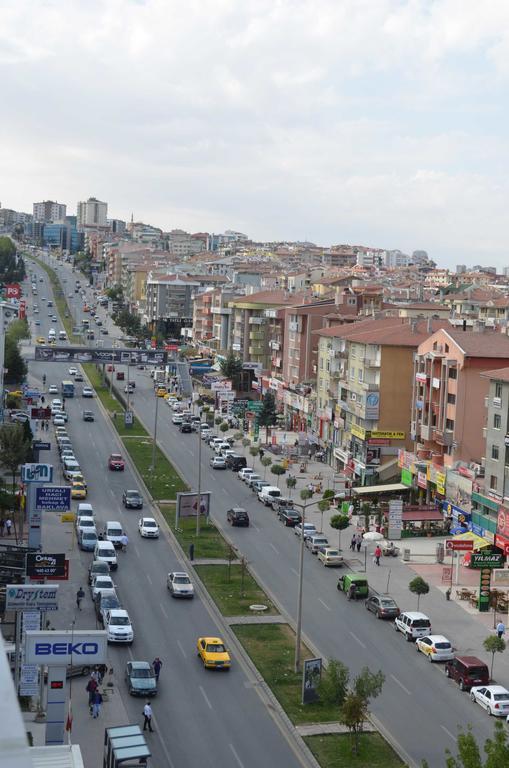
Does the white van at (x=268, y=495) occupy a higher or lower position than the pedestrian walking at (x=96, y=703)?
lower

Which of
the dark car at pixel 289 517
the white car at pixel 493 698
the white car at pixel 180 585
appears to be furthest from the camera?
the dark car at pixel 289 517

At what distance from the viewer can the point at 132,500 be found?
5450 cm

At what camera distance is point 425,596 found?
40.8m

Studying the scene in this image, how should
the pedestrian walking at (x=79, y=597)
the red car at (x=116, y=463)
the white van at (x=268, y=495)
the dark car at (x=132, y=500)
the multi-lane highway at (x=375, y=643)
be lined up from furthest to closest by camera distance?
the red car at (x=116, y=463), the white van at (x=268, y=495), the dark car at (x=132, y=500), the pedestrian walking at (x=79, y=597), the multi-lane highway at (x=375, y=643)

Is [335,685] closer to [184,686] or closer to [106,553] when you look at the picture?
[184,686]

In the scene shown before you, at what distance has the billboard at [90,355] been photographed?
102 meters

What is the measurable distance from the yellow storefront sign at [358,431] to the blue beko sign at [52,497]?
2976cm

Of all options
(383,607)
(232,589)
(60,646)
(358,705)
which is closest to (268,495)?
(232,589)

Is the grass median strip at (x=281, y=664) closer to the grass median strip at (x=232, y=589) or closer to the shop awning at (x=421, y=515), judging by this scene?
the grass median strip at (x=232, y=589)

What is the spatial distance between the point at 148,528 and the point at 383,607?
14453 millimetres

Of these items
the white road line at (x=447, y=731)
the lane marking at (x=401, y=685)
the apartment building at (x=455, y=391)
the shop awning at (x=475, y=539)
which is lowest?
the lane marking at (x=401, y=685)

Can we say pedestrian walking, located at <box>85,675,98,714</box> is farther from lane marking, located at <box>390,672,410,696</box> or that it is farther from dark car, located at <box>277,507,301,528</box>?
dark car, located at <box>277,507,301,528</box>

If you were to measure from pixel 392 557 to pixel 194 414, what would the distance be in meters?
46.9

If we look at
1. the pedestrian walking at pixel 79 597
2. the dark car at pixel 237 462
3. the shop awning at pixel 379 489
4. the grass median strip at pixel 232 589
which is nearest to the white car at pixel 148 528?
the grass median strip at pixel 232 589
